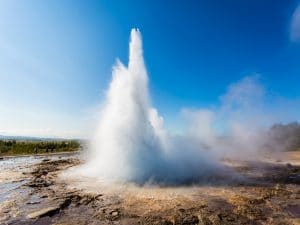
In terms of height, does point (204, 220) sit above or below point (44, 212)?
above

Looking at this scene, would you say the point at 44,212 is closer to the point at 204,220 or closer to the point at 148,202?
the point at 148,202

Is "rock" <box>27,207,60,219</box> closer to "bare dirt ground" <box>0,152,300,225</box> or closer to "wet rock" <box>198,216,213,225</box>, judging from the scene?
"bare dirt ground" <box>0,152,300,225</box>

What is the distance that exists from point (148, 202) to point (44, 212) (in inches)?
161

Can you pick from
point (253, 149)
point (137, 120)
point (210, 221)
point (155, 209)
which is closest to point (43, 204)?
point (155, 209)

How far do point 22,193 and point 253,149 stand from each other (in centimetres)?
3947

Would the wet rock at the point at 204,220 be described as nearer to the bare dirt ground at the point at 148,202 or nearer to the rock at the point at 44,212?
the bare dirt ground at the point at 148,202

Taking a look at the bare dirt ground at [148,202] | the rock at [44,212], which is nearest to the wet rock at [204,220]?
the bare dirt ground at [148,202]

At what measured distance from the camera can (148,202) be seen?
1166 cm

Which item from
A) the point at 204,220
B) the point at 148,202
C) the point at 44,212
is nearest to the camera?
the point at 204,220

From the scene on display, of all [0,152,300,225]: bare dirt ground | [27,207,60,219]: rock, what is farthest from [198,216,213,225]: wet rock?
[27,207,60,219]: rock

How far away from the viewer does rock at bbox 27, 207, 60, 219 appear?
9.87 m

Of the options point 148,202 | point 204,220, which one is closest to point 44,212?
→ point 148,202

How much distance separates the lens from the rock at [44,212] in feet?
32.4

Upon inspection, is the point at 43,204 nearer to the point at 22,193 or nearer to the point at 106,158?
the point at 22,193
